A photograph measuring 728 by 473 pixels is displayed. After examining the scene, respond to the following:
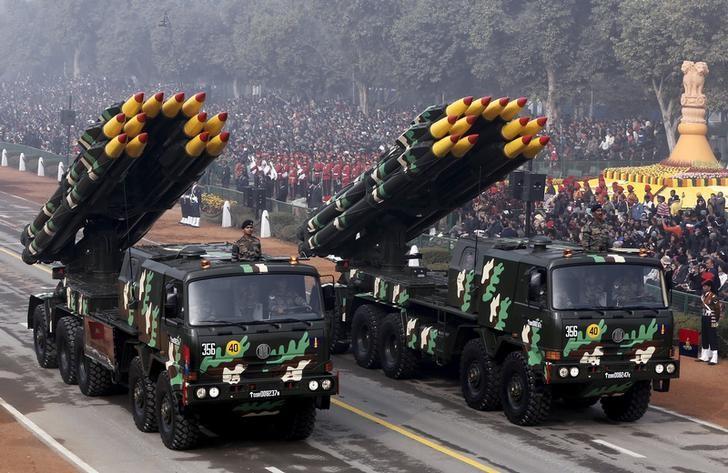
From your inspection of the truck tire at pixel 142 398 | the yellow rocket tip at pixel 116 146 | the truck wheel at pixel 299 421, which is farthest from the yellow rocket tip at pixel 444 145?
the truck tire at pixel 142 398

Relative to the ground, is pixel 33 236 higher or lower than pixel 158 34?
lower

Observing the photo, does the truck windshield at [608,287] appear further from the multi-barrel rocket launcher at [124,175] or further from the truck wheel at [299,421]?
the multi-barrel rocket launcher at [124,175]

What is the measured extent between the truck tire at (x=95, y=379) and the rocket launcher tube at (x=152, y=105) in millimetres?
4238

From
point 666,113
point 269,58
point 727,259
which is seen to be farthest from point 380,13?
point 727,259

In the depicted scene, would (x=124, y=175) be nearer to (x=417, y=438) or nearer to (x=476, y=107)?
(x=476, y=107)

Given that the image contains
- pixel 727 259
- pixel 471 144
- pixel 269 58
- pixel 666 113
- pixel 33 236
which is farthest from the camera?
pixel 269 58

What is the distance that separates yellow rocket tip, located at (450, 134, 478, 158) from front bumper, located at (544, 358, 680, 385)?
4757mm

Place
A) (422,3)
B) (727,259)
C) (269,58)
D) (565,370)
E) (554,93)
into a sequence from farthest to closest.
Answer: (269,58), (422,3), (554,93), (727,259), (565,370)

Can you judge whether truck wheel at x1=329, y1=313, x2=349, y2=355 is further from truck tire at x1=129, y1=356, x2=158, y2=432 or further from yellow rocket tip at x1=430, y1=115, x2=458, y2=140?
truck tire at x1=129, y1=356, x2=158, y2=432

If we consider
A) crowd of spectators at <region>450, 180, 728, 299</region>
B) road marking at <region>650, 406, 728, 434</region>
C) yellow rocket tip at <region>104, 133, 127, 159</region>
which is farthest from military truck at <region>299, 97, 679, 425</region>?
crowd of spectators at <region>450, 180, 728, 299</region>

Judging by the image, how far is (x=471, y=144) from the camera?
23.1 metres

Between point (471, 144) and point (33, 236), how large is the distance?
343 inches

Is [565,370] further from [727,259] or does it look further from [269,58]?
[269,58]

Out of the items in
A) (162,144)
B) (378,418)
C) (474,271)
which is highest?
(162,144)
